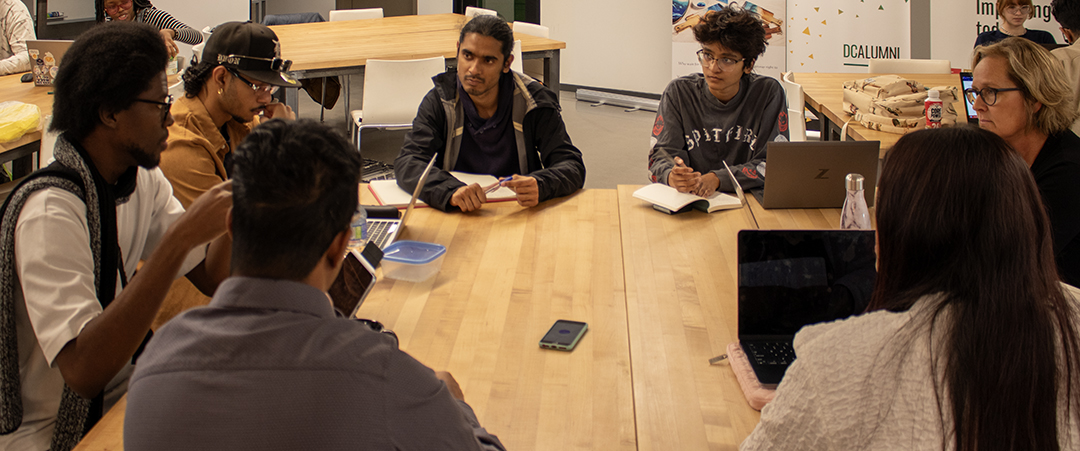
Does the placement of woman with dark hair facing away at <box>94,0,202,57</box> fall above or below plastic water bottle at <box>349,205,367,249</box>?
above

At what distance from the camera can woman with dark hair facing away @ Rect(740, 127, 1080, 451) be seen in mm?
972

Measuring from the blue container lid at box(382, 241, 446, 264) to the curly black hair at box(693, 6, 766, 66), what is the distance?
4.60 feet

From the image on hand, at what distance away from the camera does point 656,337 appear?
1724 millimetres

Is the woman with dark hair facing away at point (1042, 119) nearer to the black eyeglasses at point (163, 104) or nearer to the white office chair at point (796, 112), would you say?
the white office chair at point (796, 112)

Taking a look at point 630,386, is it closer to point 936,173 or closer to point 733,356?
point 733,356

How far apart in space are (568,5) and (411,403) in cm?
724

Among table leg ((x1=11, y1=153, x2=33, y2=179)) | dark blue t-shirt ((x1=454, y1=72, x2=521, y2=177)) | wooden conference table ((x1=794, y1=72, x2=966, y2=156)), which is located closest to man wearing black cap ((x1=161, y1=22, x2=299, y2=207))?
dark blue t-shirt ((x1=454, y1=72, x2=521, y2=177))

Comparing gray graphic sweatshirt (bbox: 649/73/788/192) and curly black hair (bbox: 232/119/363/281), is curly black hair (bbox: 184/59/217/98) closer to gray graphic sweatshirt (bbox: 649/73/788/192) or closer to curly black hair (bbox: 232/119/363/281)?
curly black hair (bbox: 232/119/363/281)

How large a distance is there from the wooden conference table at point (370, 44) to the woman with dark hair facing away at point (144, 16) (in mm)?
629

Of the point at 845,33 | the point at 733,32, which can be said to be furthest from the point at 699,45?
the point at 733,32

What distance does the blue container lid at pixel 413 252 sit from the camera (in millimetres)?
2033

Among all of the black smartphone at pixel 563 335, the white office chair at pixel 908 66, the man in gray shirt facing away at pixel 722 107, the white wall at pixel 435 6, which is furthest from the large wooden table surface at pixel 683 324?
the white wall at pixel 435 6

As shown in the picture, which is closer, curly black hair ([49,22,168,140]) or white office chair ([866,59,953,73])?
curly black hair ([49,22,168,140])

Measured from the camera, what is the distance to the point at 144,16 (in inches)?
192
